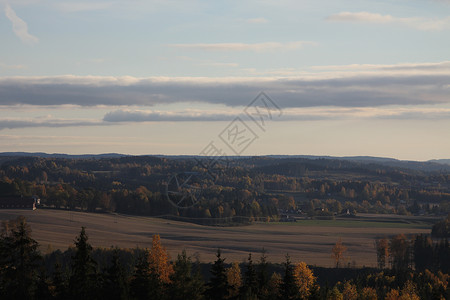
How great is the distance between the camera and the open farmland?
150 m

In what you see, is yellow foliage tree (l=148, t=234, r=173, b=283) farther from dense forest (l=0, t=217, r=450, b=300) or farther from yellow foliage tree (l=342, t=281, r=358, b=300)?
yellow foliage tree (l=342, t=281, r=358, b=300)

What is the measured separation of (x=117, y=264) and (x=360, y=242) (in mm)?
126991

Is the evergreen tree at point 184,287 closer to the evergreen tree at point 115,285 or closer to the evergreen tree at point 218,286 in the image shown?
the evergreen tree at point 218,286

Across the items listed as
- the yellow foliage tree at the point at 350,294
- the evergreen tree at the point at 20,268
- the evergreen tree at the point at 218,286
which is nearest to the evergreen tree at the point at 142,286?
the evergreen tree at the point at 218,286

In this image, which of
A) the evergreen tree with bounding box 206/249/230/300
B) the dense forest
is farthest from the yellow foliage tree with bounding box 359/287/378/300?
the evergreen tree with bounding box 206/249/230/300

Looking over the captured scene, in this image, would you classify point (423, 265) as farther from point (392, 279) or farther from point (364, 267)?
point (392, 279)

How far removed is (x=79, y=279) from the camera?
58.0 m

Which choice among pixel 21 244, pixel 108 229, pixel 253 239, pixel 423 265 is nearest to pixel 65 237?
pixel 108 229

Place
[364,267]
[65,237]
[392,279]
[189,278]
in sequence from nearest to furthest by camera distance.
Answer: [189,278], [392,279], [364,267], [65,237]

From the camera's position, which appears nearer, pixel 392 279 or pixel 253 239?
pixel 392 279

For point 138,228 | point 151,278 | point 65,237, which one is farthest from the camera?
point 138,228

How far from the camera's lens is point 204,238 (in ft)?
577

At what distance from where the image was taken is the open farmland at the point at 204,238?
150 m

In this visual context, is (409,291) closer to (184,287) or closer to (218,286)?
(184,287)
